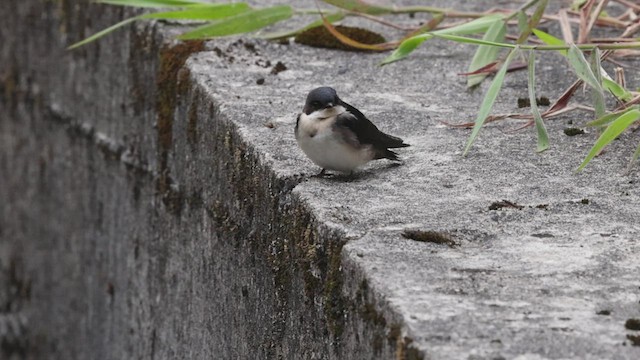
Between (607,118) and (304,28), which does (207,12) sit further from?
(607,118)

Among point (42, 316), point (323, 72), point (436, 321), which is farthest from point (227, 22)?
point (42, 316)

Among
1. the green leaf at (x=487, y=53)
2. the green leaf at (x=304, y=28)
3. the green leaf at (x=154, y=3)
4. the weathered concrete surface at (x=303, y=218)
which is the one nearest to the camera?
the weathered concrete surface at (x=303, y=218)

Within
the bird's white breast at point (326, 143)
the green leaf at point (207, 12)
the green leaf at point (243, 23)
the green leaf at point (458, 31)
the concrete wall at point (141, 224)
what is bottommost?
the concrete wall at point (141, 224)

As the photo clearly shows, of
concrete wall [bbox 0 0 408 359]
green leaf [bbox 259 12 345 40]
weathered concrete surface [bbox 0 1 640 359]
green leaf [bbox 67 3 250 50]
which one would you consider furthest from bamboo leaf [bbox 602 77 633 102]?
green leaf [bbox 67 3 250 50]

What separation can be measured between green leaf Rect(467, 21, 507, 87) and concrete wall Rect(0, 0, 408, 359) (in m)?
0.83

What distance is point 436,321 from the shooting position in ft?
7.18

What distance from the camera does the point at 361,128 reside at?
3211 mm

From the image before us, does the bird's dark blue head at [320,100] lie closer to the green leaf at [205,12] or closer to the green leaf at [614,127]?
the green leaf at [614,127]

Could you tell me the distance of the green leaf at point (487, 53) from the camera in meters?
3.94

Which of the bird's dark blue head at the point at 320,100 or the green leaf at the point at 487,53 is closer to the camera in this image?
the bird's dark blue head at the point at 320,100

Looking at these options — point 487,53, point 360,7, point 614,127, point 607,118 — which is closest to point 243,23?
point 360,7

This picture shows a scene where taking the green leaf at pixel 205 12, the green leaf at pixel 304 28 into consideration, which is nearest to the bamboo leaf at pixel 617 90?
the green leaf at pixel 304 28

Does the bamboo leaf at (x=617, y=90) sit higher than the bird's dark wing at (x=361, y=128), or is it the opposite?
the bamboo leaf at (x=617, y=90)

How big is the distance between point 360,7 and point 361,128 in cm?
138
